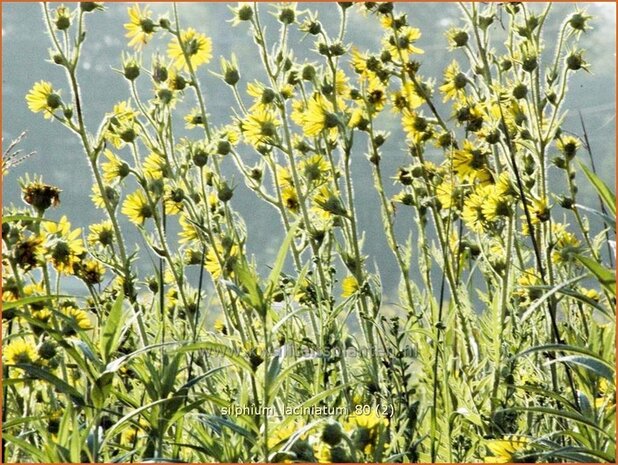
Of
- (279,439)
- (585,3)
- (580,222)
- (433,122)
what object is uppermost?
(585,3)

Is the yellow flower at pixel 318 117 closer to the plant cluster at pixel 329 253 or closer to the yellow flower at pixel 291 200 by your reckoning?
the plant cluster at pixel 329 253

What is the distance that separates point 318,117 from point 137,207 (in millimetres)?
378

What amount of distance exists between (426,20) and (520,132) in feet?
206

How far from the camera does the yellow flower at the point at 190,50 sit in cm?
166

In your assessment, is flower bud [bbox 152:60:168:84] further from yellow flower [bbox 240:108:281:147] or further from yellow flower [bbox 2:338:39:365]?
yellow flower [bbox 2:338:39:365]

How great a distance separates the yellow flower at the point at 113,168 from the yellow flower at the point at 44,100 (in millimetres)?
135

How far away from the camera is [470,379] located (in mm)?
1313

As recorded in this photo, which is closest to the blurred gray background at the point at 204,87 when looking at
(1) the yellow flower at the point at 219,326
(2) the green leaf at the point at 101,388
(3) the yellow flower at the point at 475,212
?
(1) the yellow flower at the point at 219,326

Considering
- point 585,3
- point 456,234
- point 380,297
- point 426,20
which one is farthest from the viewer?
point 426,20

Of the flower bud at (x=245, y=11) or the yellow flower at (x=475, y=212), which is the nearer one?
the yellow flower at (x=475, y=212)

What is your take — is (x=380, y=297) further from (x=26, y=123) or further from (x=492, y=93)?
(x=26, y=123)

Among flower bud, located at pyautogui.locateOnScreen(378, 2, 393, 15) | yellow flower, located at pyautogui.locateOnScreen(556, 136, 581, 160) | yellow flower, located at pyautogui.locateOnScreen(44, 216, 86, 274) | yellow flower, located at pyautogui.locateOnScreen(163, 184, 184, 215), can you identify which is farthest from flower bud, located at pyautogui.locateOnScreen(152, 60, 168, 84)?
yellow flower, located at pyautogui.locateOnScreen(556, 136, 581, 160)

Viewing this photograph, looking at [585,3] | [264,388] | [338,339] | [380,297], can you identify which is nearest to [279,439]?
[264,388]

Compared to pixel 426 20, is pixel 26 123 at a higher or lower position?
lower
